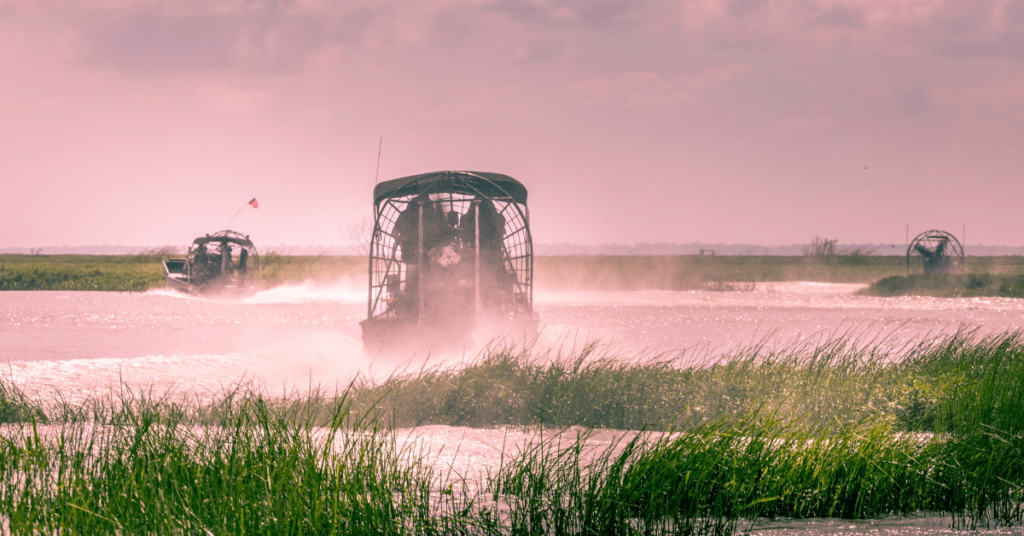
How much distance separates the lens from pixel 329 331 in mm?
15422

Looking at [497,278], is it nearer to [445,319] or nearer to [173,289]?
[445,319]

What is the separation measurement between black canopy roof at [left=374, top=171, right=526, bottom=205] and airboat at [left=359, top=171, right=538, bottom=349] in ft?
0.05

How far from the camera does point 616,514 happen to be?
3.48m

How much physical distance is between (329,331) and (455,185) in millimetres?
6903

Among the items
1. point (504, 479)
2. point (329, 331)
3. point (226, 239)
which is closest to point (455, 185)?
point (504, 479)

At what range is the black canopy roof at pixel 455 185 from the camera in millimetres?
10055

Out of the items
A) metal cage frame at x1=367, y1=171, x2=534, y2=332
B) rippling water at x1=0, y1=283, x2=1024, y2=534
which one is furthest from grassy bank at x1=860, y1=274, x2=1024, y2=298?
metal cage frame at x1=367, y1=171, x2=534, y2=332

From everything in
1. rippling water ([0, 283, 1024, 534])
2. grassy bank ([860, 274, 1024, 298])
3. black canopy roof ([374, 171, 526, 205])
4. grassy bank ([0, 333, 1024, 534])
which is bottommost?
rippling water ([0, 283, 1024, 534])

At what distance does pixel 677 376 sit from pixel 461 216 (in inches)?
184

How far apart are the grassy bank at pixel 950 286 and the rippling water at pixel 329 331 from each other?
4.82 ft

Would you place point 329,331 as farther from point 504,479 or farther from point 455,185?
point 504,479

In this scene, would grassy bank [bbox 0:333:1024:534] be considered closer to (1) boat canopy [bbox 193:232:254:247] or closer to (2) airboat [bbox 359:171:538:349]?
(2) airboat [bbox 359:171:538:349]

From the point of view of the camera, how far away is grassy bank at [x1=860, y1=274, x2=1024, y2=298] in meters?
25.7

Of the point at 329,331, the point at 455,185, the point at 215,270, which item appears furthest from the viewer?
the point at 215,270
